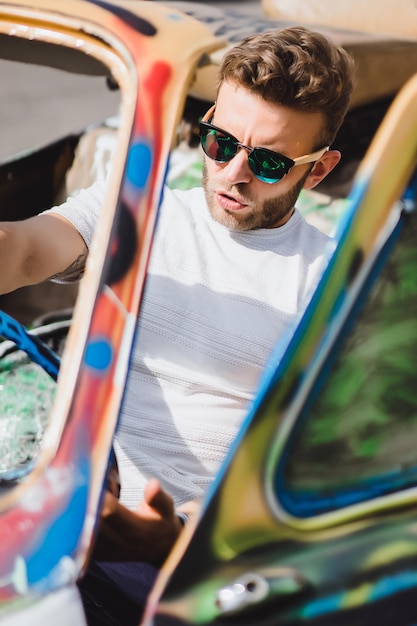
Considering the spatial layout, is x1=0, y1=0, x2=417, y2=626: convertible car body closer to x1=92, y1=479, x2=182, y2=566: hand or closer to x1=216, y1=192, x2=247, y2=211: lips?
x1=92, y1=479, x2=182, y2=566: hand

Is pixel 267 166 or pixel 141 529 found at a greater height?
pixel 267 166

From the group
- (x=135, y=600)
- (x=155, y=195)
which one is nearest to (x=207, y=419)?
(x=135, y=600)

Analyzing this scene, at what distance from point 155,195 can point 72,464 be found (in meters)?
0.36

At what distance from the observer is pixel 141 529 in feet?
3.48

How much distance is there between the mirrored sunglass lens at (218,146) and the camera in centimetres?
140

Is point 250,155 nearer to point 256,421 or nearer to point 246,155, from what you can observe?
point 246,155

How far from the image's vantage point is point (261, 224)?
1.59 m

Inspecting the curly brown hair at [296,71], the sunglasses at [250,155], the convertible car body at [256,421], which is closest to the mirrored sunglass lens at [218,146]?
the sunglasses at [250,155]

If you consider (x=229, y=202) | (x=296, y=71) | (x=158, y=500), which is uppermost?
(x=296, y=71)

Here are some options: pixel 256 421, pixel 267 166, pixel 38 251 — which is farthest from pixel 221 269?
pixel 256 421

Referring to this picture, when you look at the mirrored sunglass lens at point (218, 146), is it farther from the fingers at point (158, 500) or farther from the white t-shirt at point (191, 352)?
the fingers at point (158, 500)

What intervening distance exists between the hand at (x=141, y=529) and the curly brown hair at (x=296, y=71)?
31.1 inches

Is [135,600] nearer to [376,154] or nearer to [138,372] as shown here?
[138,372]

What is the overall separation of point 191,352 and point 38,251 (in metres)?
0.34
